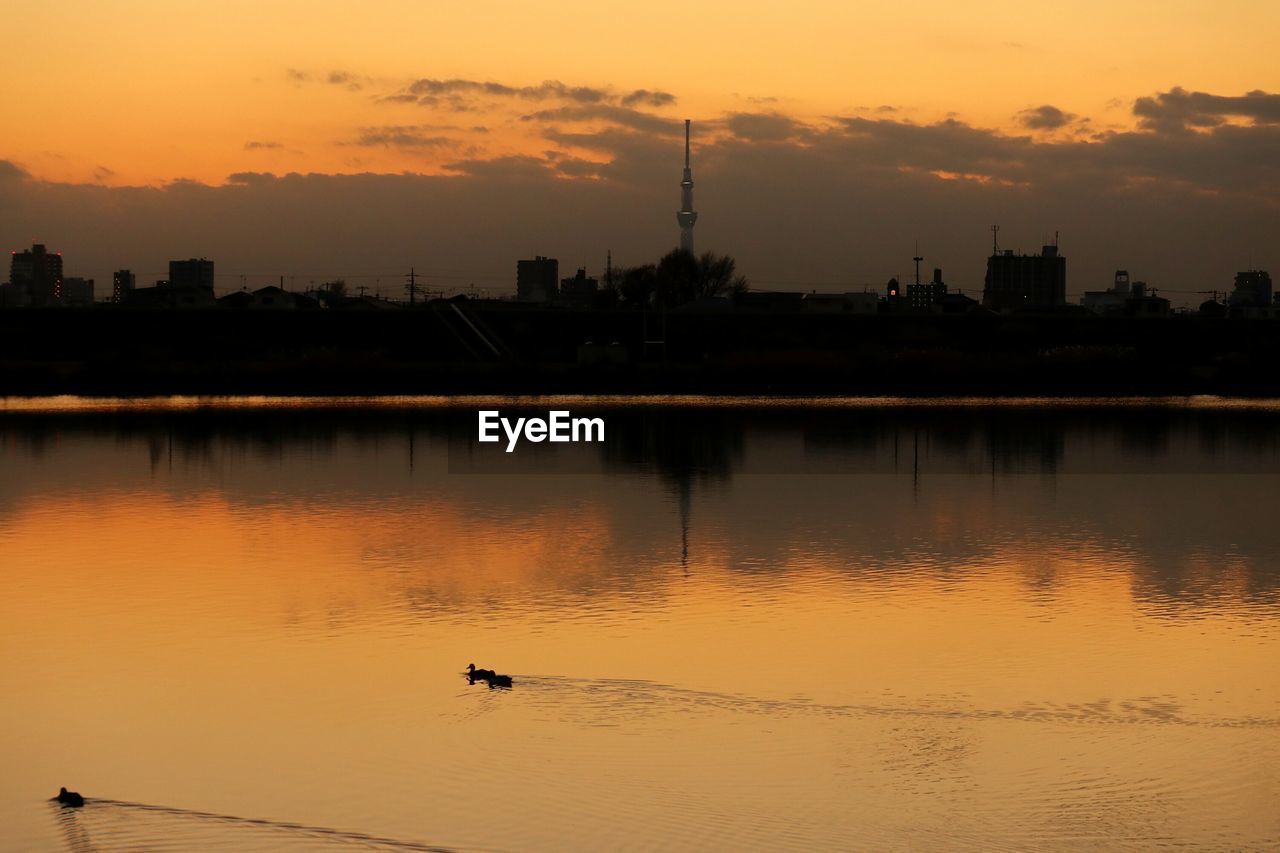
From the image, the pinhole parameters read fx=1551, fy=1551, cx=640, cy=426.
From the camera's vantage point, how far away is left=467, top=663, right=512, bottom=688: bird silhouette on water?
17.4 metres

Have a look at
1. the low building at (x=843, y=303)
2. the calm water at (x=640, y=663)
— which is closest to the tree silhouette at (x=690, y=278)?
the low building at (x=843, y=303)

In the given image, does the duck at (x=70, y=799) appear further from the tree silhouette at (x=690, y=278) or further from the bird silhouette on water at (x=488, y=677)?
the tree silhouette at (x=690, y=278)

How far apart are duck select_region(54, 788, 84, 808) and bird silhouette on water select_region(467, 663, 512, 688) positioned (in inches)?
196

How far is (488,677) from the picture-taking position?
17531mm

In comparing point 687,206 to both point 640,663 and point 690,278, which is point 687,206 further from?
point 640,663

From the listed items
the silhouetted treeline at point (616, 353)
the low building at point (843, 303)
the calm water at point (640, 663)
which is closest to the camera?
the calm water at point (640, 663)

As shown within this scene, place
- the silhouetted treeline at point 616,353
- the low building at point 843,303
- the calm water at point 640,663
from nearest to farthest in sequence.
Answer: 1. the calm water at point 640,663
2. the silhouetted treeline at point 616,353
3. the low building at point 843,303

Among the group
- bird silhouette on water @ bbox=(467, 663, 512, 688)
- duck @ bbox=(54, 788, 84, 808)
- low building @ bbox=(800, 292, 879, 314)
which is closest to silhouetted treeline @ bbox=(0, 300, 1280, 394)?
low building @ bbox=(800, 292, 879, 314)

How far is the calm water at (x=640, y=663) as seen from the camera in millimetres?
13438

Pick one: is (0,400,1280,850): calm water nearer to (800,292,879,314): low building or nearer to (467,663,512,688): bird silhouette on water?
(467,663,512,688): bird silhouette on water

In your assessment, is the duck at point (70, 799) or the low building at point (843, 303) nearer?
the duck at point (70, 799)

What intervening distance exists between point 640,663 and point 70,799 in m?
7.08

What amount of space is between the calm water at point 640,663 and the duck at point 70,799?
0.42 ft

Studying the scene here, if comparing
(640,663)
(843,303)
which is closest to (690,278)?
(843,303)
